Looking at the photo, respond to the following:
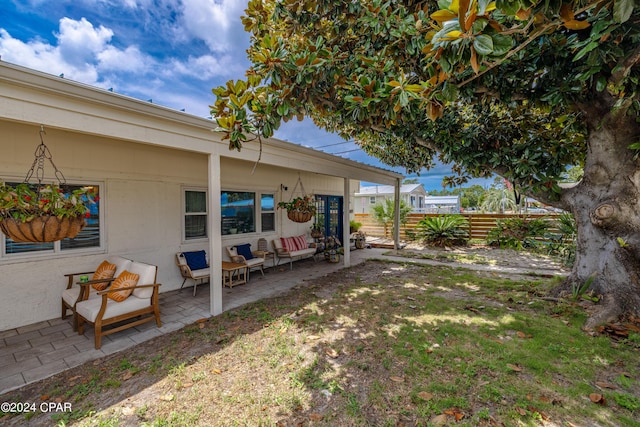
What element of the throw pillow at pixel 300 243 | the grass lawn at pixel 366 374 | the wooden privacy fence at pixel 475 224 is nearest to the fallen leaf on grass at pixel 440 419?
the grass lawn at pixel 366 374

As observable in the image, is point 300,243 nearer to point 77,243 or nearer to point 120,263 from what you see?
point 120,263

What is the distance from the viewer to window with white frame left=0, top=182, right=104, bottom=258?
12.6 ft

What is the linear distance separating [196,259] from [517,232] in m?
11.4

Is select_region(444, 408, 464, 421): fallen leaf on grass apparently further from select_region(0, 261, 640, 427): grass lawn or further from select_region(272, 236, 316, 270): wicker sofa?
select_region(272, 236, 316, 270): wicker sofa

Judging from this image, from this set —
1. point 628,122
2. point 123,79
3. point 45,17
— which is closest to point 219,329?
point 45,17

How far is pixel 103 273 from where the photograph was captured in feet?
13.3

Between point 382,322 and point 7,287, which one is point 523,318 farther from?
point 7,287

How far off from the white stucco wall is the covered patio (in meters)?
0.29

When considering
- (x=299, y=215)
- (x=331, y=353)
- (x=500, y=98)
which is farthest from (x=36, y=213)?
(x=500, y=98)

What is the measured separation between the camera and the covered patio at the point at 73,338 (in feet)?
9.41

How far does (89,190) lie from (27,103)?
0.98m

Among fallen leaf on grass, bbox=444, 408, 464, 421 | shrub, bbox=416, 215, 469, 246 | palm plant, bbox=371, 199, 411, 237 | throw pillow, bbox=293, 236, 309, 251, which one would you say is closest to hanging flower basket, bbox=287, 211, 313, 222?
throw pillow, bbox=293, 236, 309, 251

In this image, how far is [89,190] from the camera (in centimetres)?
311

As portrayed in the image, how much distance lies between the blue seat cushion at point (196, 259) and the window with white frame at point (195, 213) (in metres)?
0.46
